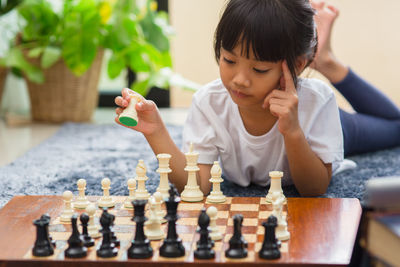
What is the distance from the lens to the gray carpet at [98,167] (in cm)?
156

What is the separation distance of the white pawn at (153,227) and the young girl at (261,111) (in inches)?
13.5

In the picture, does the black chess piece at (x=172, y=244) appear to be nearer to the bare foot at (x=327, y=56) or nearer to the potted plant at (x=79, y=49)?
the bare foot at (x=327, y=56)

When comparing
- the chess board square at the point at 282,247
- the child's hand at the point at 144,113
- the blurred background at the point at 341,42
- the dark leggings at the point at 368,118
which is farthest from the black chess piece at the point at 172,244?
the blurred background at the point at 341,42

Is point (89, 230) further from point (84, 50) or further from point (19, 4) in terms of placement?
point (19, 4)

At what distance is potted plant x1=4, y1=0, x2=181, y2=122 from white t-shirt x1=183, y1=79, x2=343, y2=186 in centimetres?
135

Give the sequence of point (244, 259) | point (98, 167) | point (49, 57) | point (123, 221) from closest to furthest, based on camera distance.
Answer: point (244, 259)
point (123, 221)
point (98, 167)
point (49, 57)

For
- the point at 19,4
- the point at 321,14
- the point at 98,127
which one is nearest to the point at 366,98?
the point at 321,14

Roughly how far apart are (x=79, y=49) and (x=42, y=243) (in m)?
1.95

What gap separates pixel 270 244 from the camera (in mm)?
865

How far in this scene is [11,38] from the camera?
2957mm

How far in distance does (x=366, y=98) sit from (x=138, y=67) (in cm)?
124

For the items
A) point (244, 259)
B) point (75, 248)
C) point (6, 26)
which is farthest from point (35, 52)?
point (244, 259)

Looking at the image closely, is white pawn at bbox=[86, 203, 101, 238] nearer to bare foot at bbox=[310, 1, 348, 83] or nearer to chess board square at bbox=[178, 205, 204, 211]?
chess board square at bbox=[178, 205, 204, 211]

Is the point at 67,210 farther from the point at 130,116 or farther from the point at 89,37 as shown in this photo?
the point at 89,37
